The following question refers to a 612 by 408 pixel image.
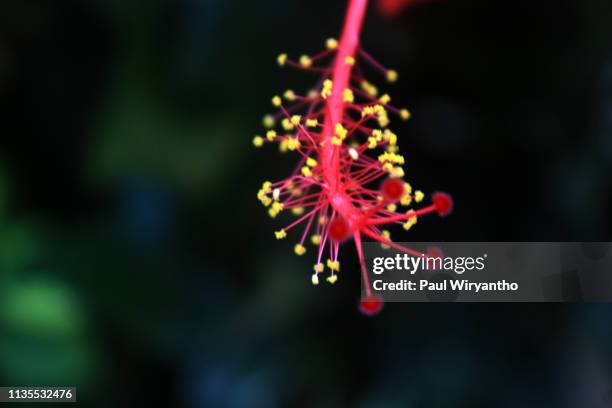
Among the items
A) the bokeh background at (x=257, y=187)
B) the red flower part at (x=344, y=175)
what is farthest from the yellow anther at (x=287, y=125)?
the bokeh background at (x=257, y=187)

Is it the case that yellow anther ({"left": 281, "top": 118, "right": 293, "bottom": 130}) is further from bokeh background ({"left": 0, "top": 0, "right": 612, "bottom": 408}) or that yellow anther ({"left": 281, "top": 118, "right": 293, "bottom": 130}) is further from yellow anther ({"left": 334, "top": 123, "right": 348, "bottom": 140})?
bokeh background ({"left": 0, "top": 0, "right": 612, "bottom": 408})

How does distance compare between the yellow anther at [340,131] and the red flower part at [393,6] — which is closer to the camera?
the yellow anther at [340,131]

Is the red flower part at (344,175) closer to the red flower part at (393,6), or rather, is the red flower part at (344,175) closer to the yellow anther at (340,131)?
the yellow anther at (340,131)

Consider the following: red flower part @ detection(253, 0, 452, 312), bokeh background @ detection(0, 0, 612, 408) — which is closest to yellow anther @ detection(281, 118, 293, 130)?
red flower part @ detection(253, 0, 452, 312)

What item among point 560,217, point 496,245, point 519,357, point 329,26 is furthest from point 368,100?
point 519,357

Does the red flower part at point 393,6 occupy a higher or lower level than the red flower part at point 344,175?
higher

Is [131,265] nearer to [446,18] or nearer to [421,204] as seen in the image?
[421,204]

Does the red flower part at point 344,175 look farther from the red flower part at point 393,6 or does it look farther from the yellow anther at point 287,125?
the red flower part at point 393,6

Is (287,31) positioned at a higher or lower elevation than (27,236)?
higher
